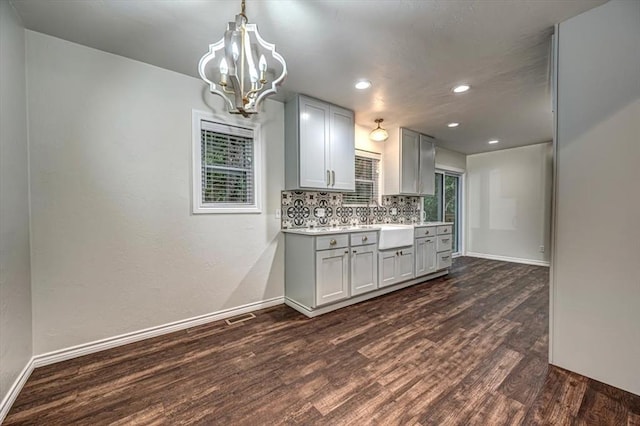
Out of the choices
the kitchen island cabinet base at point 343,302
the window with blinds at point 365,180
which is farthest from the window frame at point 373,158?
the kitchen island cabinet base at point 343,302

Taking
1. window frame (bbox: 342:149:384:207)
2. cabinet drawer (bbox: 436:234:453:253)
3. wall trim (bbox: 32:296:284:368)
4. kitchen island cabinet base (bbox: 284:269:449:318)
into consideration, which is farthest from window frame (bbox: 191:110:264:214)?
cabinet drawer (bbox: 436:234:453:253)

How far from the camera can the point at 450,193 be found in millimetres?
5984

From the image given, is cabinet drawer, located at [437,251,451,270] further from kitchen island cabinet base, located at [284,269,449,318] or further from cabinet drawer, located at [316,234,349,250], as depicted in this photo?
cabinet drawer, located at [316,234,349,250]

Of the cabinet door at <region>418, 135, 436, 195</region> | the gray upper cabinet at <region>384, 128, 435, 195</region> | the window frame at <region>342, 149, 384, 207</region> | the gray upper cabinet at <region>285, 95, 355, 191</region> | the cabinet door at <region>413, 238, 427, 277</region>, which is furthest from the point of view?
the cabinet door at <region>418, 135, 436, 195</region>

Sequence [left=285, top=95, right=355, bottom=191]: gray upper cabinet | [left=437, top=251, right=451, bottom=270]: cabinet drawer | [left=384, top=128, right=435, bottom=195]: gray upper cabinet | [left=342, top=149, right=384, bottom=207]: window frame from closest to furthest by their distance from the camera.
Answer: [left=285, top=95, right=355, bottom=191]: gray upper cabinet, [left=342, top=149, right=384, bottom=207]: window frame, [left=384, top=128, right=435, bottom=195]: gray upper cabinet, [left=437, top=251, right=451, bottom=270]: cabinet drawer

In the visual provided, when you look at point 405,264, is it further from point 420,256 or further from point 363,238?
point 363,238

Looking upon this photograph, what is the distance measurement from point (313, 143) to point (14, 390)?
304 cm

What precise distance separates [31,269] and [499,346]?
3.67 metres

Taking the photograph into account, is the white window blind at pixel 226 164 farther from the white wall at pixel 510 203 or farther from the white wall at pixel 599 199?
Answer: the white wall at pixel 510 203

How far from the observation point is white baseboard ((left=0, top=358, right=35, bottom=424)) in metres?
1.47

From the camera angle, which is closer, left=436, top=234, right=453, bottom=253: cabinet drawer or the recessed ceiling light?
the recessed ceiling light

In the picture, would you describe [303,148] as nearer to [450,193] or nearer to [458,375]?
[458,375]

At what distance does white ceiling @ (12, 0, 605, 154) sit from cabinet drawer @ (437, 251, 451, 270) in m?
2.42

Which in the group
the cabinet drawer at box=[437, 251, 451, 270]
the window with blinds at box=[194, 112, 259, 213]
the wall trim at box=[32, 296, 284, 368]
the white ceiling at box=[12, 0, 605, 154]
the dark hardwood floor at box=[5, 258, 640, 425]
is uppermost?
the white ceiling at box=[12, 0, 605, 154]
